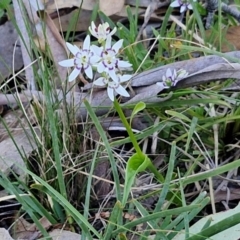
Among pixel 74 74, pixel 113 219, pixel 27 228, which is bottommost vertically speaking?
pixel 27 228

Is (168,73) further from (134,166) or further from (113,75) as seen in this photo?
(134,166)

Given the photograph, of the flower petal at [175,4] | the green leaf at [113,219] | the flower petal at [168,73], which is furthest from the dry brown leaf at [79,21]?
the green leaf at [113,219]

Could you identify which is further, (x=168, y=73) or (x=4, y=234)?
(x=168, y=73)

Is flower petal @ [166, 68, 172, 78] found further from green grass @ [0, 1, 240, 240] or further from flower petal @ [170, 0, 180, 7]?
flower petal @ [170, 0, 180, 7]

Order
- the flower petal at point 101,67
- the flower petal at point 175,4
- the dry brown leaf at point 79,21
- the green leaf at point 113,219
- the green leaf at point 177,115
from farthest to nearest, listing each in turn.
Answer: the dry brown leaf at point 79,21 < the flower petal at point 175,4 < the green leaf at point 177,115 < the flower petal at point 101,67 < the green leaf at point 113,219

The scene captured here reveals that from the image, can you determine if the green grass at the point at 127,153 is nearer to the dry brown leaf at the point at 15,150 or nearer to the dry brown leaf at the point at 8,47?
the dry brown leaf at the point at 15,150

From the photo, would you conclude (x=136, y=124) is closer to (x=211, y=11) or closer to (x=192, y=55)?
(x=192, y=55)

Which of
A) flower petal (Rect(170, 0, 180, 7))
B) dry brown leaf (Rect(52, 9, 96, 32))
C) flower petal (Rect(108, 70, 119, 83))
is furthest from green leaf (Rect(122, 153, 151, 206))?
dry brown leaf (Rect(52, 9, 96, 32))

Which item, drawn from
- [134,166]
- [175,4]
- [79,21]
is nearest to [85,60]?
[134,166]
